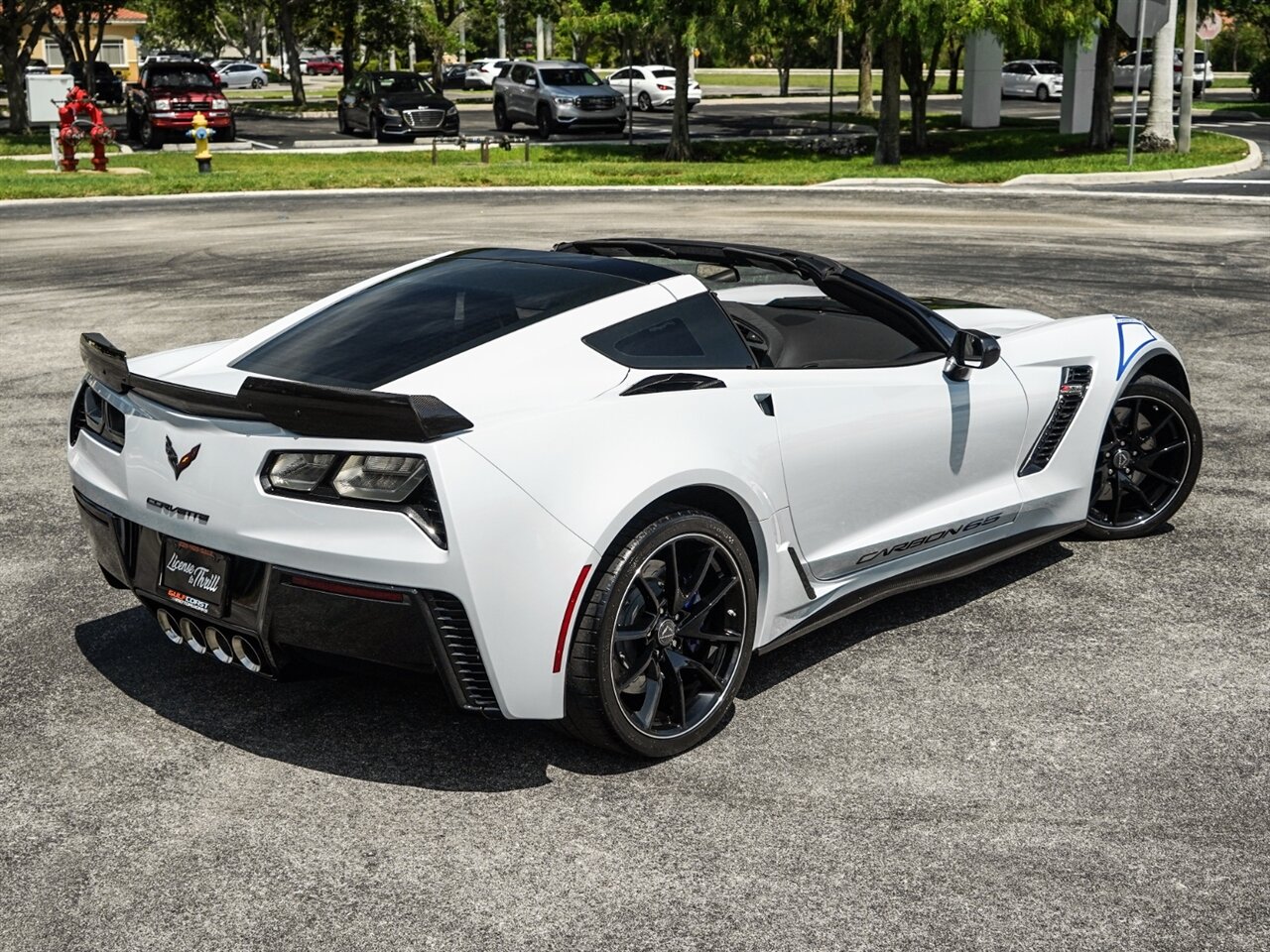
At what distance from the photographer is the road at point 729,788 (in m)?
3.64

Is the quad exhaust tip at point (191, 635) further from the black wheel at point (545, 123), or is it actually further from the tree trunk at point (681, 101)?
the black wheel at point (545, 123)

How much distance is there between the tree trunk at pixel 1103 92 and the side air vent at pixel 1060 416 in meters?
28.9

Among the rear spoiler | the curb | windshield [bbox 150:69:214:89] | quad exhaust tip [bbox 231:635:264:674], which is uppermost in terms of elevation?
windshield [bbox 150:69:214:89]

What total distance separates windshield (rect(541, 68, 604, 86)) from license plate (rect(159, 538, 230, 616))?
3720 centimetres

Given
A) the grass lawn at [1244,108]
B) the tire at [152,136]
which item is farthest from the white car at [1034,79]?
the tire at [152,136]

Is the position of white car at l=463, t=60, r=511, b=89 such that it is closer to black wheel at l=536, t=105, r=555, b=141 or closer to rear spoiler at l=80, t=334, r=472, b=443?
black wheel at l=536, t=105, r=555, b=141

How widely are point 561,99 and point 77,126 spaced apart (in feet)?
47.5

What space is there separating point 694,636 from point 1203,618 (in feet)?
7.59

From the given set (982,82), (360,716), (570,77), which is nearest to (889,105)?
(570,77)

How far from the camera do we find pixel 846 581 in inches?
203

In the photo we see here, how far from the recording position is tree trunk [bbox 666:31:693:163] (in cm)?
3084

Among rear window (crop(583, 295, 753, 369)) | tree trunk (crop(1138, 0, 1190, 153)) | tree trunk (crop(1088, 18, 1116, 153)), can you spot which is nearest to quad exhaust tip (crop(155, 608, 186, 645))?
rear window (crop(583, 295, 753, 369))

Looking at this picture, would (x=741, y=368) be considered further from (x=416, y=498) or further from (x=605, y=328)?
(x=416, y=498)

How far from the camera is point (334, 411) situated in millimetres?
3994
